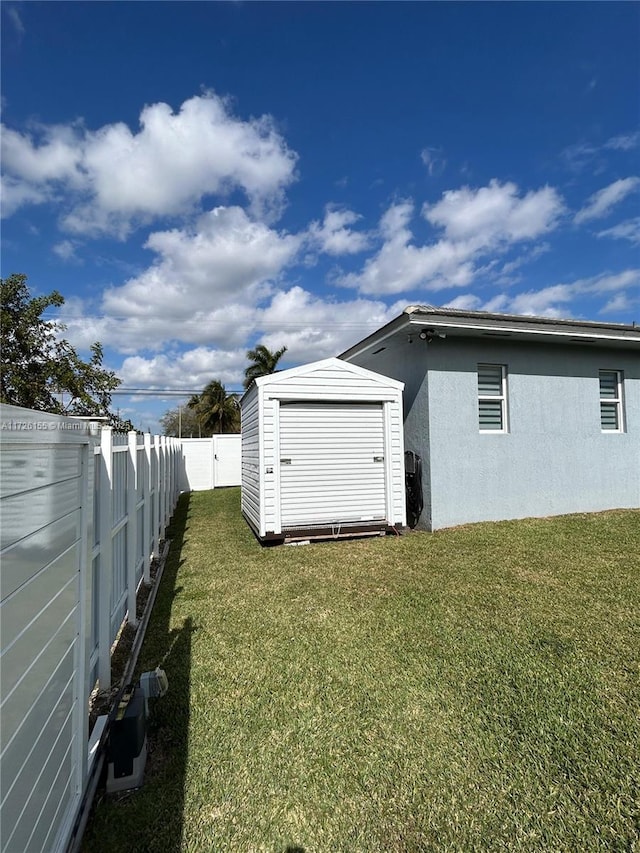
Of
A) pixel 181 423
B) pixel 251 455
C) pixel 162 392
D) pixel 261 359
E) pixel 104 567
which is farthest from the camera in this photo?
pixel 181 423

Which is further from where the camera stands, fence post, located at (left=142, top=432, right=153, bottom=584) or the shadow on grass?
fence post, located at (left=142, top=432, right=153, bottom=584)

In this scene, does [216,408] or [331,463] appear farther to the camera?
[216,408]

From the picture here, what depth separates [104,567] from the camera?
261 cm

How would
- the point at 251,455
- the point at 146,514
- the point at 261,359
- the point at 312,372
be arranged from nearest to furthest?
1. the point at 146,514
2. the point at 312,372
3. the point at 251,455
4. the point at 261,359

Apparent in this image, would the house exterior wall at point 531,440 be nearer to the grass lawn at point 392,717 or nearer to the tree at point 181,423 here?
the grass lawn at point 392,717

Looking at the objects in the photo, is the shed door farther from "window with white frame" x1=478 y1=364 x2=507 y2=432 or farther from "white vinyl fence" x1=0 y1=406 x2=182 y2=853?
"white vinyl fence" x1=0 y1=406 x2=182 y2=853

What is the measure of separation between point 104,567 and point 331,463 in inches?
184

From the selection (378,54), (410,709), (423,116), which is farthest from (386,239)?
(410,709)

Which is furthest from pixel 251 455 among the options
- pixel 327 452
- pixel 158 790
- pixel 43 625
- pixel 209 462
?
pixel 209 462

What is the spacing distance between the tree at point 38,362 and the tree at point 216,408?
20933 millimetres

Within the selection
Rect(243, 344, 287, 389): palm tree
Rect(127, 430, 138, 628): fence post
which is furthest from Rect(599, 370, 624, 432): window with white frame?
Rect(243, 344, 287, 389): palm tree

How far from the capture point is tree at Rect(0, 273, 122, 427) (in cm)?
1073

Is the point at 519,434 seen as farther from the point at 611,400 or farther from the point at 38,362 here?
the point at 38,362

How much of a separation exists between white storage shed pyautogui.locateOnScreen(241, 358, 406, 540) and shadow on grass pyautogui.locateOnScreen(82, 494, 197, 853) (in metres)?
3.51
